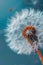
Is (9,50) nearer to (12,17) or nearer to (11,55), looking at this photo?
(11,55)

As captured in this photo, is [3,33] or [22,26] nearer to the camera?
[22,26]

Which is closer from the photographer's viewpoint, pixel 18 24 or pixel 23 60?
pixel 18 24

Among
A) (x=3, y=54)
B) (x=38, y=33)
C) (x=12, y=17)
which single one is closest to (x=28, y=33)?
(x=38, y=33)

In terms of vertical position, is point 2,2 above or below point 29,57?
above
